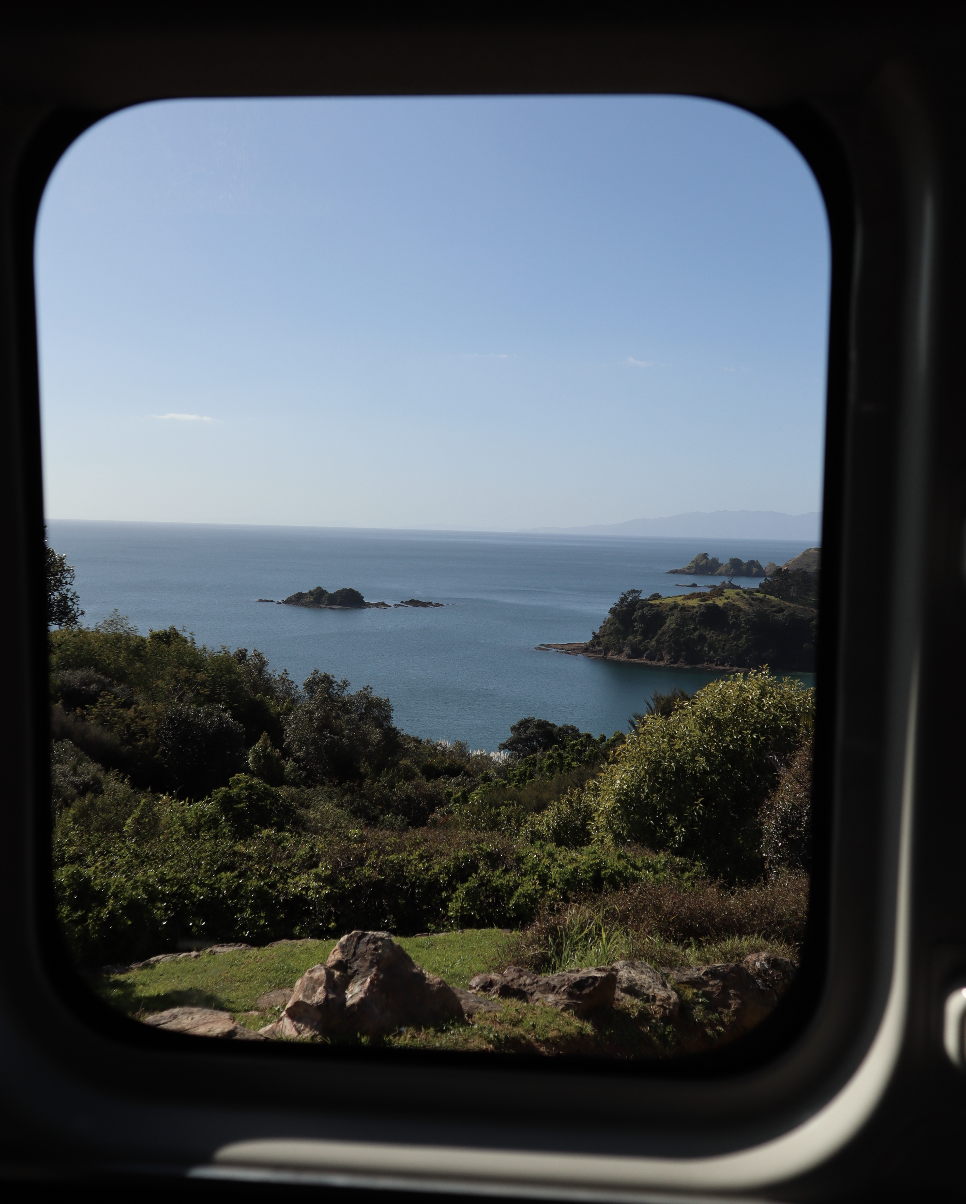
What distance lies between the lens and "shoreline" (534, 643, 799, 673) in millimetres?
16494

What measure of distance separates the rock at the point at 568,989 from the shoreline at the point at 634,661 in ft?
22.5

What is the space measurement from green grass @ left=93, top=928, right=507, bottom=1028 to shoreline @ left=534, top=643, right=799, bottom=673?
605cm

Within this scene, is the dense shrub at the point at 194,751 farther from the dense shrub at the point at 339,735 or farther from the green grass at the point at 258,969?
the green grass at the point at 258,969

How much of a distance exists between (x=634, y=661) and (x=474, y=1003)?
22.7 meters

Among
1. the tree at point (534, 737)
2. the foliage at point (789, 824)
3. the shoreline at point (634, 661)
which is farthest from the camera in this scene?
the tree at point (534, 737)

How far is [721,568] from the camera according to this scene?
18.4 metres

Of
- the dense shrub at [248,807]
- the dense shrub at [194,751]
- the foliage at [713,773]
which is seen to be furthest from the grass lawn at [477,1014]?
the dense shrub at [194,751]

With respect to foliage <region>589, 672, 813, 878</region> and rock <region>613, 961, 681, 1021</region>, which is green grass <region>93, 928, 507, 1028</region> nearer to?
rock <region>613, 961, 681, 1021</region>

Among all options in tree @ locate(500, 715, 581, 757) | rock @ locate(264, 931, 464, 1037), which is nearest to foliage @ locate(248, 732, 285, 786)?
tree @ locate(500, 715, 581, 757)

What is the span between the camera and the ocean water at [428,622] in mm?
24469

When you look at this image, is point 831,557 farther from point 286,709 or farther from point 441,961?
point 286,709

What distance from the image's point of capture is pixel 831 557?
3.55 feet

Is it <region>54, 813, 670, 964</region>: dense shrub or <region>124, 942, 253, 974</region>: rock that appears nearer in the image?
<region>124, 942, 253, 974</region>: rock

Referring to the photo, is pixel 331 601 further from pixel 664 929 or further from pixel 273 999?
pixel 273 999
